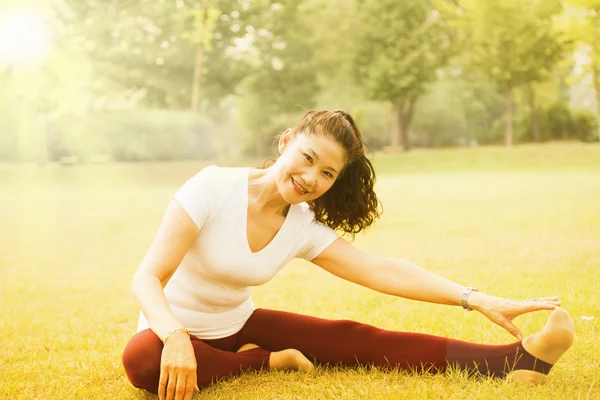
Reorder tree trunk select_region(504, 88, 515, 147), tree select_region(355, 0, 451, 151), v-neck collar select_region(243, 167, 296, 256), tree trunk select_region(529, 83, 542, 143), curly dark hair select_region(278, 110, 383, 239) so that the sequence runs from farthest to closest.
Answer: tree select_region(355, 0, 451, 151)
tree trunk select_region(529, 83, 542, 143)
tree trunk select_region(504, 88, 515, 147)
curly dark hair select_region(278, 110, 383, 239)
v-neck collar select_region(243, 167, 296, 256)

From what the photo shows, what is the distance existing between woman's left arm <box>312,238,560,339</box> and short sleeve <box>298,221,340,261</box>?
18 millimetres

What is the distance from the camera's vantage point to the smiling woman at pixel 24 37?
47.6 ft

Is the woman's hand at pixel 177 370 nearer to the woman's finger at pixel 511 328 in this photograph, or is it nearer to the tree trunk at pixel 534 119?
the woman's finger at pixel 511 328

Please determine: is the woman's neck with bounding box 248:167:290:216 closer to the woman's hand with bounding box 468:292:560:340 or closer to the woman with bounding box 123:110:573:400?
the woman with bounding box 123:110:573:400

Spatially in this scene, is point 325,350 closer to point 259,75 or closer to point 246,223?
point 246,223

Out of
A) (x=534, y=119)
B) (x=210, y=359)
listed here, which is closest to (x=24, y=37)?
(x=534, y=119)

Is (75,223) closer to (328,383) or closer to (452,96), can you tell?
(328,383)

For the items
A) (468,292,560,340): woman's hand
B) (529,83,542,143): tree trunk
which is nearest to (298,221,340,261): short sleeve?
(468,292,560,340): woman's hand

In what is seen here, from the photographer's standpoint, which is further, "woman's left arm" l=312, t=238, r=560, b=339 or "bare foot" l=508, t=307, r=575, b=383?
"woman's left arm" l=312, t=238, r=560, b=339

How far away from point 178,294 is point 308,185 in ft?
1.79

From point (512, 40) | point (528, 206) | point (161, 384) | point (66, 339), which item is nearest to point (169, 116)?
point (512, 40)

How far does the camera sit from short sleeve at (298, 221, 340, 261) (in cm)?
219

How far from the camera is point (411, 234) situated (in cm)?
645

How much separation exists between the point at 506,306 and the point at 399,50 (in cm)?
1774
